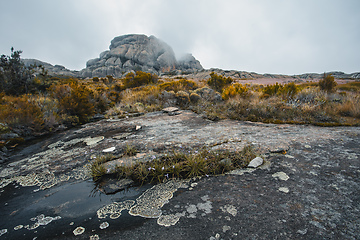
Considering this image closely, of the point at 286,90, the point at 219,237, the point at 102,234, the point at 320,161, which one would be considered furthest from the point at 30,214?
the point at 286,90

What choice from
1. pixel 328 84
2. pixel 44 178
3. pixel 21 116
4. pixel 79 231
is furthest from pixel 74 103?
pixel 328 84

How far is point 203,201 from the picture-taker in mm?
1526

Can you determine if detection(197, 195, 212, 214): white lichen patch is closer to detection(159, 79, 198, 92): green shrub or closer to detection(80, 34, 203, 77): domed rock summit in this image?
detection(159, 79, 198, 92): green shrub

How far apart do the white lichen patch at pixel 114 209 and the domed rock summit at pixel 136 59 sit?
275 feet

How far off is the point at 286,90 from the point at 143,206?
8.98m

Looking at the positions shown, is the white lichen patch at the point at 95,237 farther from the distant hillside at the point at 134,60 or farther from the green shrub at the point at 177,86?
the distant hillside at the point at 134,60

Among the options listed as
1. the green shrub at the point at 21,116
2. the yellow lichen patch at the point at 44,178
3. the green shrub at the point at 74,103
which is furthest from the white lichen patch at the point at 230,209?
the green shrub at the point at 74,103

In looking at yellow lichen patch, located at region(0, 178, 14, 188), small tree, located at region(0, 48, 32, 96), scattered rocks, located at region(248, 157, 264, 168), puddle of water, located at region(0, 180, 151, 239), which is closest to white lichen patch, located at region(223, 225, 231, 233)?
puddle of water, located at region(0, 180, 151, 239)

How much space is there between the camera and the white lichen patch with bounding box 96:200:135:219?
1444mm

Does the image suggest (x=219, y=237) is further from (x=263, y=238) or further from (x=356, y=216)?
(x=356, y=216)

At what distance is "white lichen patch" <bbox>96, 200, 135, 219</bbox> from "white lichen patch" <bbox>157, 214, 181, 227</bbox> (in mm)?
405

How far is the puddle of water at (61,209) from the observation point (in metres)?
1.28

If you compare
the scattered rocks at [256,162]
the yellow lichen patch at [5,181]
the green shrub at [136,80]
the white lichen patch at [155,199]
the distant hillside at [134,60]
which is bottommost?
the white lichen patch at [155,199]

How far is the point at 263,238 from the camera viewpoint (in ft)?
3.54
